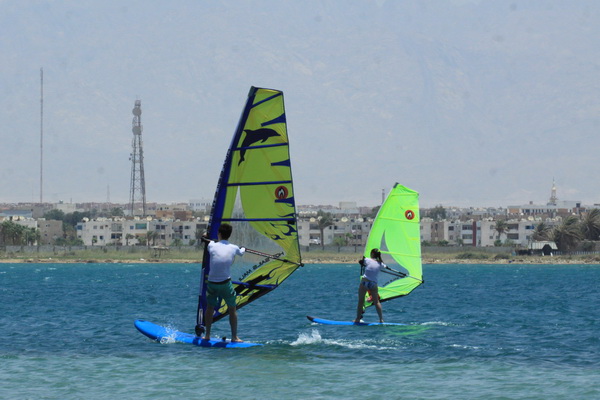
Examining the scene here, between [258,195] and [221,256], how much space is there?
6.50 feet

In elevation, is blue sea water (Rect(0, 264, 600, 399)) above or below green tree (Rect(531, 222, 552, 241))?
below

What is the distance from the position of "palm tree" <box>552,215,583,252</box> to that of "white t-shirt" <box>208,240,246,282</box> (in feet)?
489

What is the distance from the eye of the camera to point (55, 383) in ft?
67.2

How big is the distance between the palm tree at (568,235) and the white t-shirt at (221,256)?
148985 millimetres

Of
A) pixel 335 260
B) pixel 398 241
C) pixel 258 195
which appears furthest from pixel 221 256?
pixel 335 260

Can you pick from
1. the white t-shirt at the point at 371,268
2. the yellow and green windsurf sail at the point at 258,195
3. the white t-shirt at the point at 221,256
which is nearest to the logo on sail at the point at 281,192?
the yellow and green windsurf sail at the point at 258,195

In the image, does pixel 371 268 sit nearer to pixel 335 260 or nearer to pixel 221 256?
pixel 221 256

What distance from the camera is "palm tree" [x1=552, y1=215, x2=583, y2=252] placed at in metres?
166

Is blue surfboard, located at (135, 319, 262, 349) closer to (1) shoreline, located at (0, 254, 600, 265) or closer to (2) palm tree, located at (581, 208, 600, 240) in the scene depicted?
(1) shoreline, located at (0, 254, 600, 265)

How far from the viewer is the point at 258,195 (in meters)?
23.5

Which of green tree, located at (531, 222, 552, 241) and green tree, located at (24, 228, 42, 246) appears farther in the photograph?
green tree, located at (24, 228, 42, 246)

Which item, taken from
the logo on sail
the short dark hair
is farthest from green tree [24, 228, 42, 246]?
the short dark hair

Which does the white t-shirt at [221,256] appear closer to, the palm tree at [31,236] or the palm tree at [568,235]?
the palm tree at [568,235]

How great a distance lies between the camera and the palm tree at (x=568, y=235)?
544 feet
